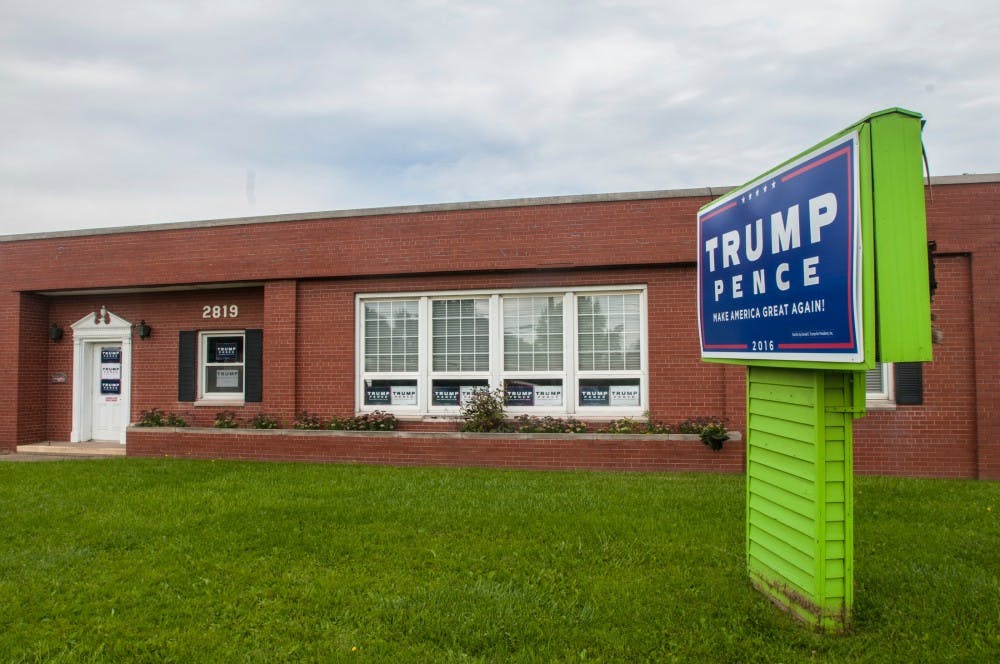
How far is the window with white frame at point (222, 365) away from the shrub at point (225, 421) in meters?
0.56

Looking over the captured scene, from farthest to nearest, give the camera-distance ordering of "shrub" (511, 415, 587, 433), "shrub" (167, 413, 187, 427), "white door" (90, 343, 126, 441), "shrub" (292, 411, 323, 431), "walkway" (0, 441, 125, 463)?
"white door" (90, 343, 126, 441)
"shrub" (167, 413, 187, 427)
"walkway" (0, 441, 125, 463)
"shrub" (292, 411, 323, 431)
"shrub" (511, 415, 587, 433)

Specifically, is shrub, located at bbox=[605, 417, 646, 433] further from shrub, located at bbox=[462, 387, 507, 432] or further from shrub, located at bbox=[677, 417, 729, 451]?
shrub, located at bbox=[462, 387, 507, 432]

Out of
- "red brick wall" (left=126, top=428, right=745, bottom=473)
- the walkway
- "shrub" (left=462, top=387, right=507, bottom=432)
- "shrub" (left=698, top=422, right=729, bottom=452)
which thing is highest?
"shrub" (left=462, top=387, right=507, bottom=432)

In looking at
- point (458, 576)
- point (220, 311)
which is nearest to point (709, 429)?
point (458, 576)

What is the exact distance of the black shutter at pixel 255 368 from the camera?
40.3 feet

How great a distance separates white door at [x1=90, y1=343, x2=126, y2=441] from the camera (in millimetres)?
13367

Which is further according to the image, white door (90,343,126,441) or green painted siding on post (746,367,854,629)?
white door (90,343,126,441)

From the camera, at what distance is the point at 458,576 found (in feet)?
16.8

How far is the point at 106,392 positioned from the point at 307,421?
478 centimetres

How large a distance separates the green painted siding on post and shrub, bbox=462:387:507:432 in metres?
A: 6.32

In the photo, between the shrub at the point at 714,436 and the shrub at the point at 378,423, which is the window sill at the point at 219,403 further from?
the shrub at the point at 714,436

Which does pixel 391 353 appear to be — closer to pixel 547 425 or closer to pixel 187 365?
pixel 547 425

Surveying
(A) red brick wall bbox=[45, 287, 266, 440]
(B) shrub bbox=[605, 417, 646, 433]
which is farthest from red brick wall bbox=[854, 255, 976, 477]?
(A) red brick wall bbox=[45, 287, 266, 440]

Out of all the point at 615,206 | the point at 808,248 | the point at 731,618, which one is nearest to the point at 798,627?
the point at 731,618
